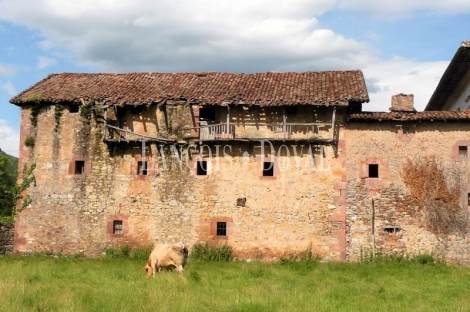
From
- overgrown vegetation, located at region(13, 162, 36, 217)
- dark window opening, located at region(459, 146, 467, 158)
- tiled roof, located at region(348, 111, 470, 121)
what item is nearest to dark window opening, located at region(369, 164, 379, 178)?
tiled roof, located at region(348, 111, 470, 121)

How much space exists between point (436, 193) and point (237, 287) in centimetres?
1025

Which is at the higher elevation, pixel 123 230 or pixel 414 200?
pixel 414 200

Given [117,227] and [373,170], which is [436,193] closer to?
[373,170]

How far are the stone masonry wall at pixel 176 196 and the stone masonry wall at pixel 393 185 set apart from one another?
0.63 m

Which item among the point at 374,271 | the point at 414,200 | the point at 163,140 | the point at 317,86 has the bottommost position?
the point at 374,271

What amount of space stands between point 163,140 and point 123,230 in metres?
4.18

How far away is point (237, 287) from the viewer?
509 inches

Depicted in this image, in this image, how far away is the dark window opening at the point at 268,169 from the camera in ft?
67.2

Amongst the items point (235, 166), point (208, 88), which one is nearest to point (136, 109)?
point (208, 88)

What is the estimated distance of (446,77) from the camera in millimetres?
23500

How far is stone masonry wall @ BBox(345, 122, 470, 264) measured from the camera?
19.2 metres

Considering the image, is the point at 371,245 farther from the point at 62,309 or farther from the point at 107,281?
the point at 62,309

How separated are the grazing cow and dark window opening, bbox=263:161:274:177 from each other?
649 centimetres

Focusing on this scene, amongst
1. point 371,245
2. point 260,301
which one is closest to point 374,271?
point 371,245
